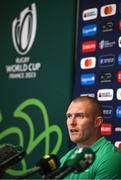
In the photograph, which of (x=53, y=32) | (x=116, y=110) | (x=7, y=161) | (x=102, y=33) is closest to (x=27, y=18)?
(x=53, y=32)

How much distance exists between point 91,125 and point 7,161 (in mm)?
1021

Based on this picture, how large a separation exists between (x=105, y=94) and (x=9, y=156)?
190 cm

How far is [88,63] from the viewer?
3.23 metres

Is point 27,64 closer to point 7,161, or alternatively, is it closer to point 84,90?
point 84,90

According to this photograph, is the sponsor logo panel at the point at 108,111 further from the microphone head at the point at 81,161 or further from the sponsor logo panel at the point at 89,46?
the microphone head at the point at 81,161

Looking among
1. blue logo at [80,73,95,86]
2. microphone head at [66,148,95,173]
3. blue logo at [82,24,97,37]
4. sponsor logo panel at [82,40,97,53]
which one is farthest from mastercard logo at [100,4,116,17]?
microphone head at [66,148,95,173]

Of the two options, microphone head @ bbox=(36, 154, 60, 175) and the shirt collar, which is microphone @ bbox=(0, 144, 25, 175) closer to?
microphone head @ bbox=(36, 154, 60, 175)

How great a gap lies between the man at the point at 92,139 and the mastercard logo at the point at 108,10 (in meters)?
1.06

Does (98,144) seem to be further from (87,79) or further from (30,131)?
(30,131)

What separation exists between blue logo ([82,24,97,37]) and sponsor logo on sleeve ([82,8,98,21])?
0.20ft

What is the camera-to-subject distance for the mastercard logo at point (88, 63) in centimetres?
320

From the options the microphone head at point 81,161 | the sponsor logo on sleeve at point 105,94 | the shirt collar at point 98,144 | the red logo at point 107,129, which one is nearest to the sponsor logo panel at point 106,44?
the sponsor logo on sleeve at point 105,94

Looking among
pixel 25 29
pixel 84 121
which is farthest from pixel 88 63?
pixel 84 121

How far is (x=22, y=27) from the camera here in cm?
378
